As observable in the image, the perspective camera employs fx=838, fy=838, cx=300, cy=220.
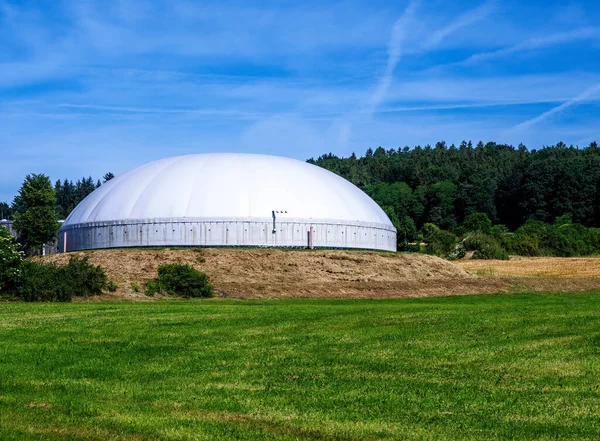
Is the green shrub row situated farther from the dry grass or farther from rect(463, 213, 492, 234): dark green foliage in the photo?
the dry grass

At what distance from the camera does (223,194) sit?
190ft

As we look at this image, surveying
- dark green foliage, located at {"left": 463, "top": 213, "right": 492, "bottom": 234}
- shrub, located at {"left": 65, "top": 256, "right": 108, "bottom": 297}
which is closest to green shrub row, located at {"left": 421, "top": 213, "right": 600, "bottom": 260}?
dark green foliage, located at {"left": 463, "top": 213, "right": 492, "bottom": 234}

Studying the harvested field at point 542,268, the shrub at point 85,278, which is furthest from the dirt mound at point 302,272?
the harvested field at point 542,268

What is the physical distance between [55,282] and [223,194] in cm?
2076

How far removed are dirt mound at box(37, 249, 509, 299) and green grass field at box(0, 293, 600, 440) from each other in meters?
22.2

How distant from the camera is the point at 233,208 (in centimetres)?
5697

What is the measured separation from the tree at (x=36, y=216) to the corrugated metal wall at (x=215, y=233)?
15.4 m

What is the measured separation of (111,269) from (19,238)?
104 ft

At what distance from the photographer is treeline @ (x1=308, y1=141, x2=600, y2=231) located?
12344cm

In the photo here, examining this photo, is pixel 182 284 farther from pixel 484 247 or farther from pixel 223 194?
pixel 484 247

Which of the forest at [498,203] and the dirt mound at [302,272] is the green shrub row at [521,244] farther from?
the dirt mound at [302,272]

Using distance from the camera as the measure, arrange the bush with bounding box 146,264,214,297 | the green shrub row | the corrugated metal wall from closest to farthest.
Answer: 1. the bush with bounding box 146,264,214,297
2. the corrugated metal wall
3. the green shrub row

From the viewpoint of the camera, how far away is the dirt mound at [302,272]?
4453cm

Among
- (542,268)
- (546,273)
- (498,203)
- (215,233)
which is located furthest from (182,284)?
(498,203)
